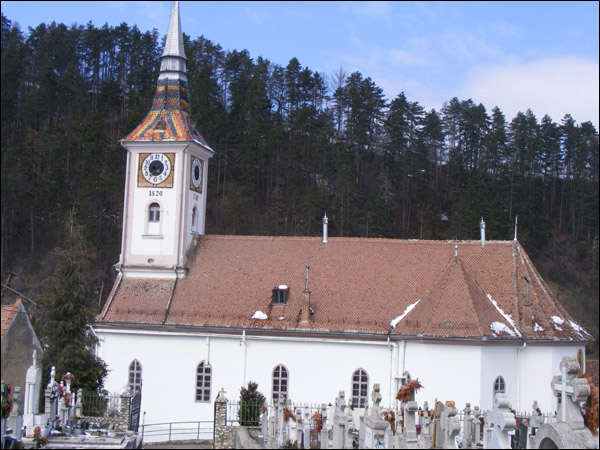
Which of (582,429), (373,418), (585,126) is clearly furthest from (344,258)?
(585,126)

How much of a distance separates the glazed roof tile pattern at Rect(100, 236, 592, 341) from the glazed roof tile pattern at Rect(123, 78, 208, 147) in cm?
508

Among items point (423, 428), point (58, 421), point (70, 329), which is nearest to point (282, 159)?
point (70, 329)

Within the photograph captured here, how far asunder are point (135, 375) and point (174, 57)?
580 inches

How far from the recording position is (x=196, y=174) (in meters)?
35.4

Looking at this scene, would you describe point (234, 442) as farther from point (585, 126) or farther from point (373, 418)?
point (585, 126)

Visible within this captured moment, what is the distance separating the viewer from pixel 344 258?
107ft

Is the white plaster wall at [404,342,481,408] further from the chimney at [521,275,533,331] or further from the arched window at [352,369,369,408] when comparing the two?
the chimney at [521,275,533,331]

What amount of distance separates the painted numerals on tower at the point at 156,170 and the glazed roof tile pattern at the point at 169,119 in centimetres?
75

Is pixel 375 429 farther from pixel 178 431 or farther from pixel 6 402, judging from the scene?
pixel 178 431

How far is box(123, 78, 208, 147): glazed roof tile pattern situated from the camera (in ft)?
113

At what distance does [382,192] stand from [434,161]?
14.1 m

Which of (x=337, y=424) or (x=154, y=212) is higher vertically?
(x=154, y=212)

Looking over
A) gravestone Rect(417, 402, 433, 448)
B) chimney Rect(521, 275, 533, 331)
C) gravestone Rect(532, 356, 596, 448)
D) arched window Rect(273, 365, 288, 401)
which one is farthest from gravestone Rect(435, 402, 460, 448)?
arched window Rect(273, 365, 288, 401)

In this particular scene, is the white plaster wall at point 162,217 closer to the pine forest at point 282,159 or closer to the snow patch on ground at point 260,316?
the snow patch on ground at point 260,316
